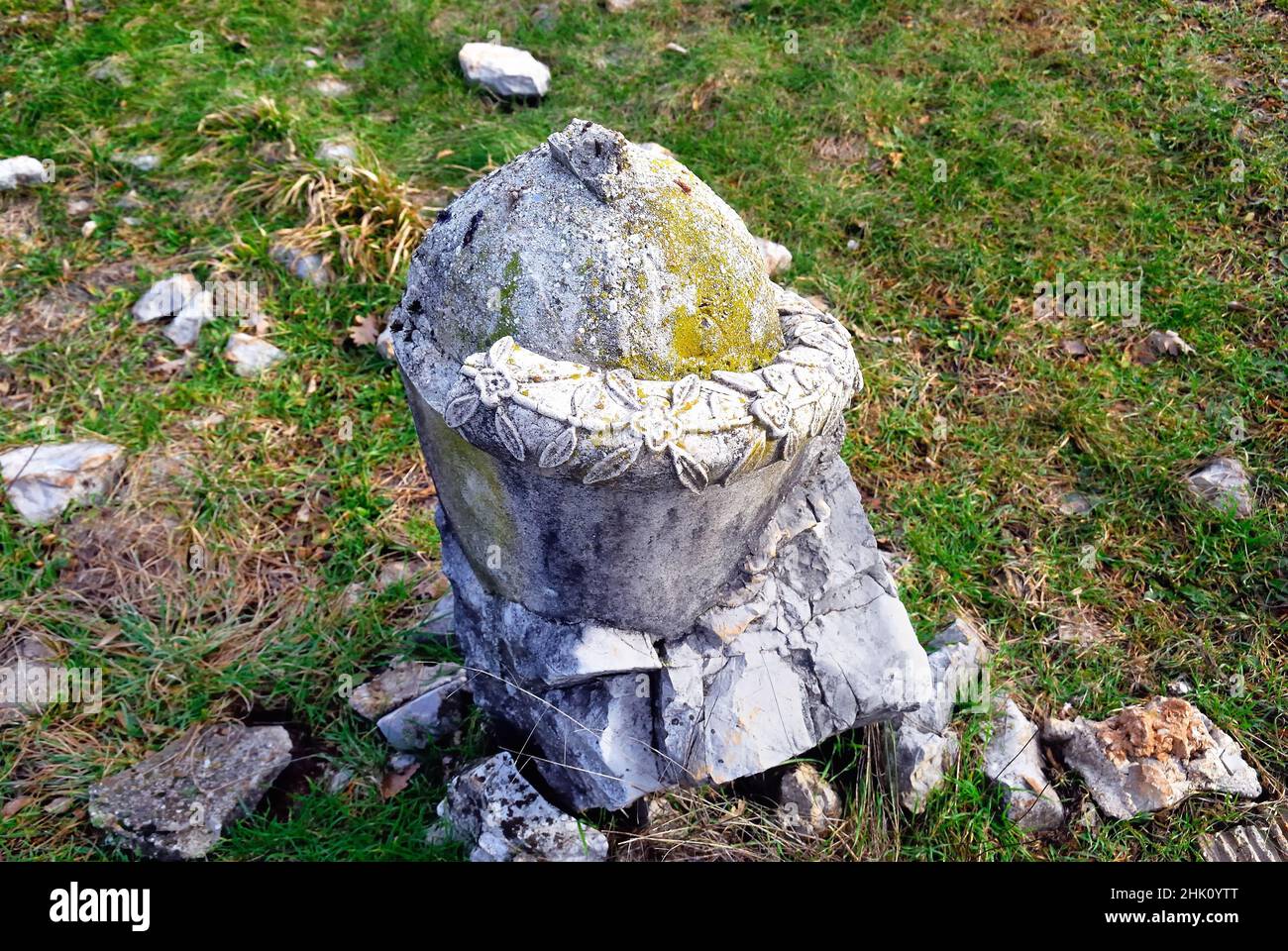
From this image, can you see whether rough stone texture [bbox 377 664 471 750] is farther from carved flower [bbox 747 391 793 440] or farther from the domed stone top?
carved flower [bbox 747 391 793 440]

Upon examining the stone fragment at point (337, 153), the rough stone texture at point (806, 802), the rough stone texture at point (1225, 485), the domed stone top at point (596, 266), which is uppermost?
the domed stone top at point (596, 266)

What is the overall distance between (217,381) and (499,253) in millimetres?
2677

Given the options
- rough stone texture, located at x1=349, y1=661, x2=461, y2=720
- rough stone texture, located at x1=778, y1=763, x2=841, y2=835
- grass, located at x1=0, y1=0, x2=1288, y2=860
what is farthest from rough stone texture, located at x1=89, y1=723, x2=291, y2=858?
rough stone texture, located at x1=778, y1=763, x2=841, y2=835

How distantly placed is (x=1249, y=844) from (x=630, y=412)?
99.6 inches

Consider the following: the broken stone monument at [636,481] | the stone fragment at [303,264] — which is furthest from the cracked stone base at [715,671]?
the stone fragment at [303,264]

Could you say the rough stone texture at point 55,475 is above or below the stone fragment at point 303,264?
below

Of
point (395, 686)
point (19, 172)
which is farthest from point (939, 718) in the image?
point (19, 172)

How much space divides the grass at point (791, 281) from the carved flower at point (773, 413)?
4.15ft

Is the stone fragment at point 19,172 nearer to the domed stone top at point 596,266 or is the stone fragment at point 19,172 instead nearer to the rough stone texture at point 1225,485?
the domed stone top at point 596,266

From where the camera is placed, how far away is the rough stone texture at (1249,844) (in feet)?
9.25

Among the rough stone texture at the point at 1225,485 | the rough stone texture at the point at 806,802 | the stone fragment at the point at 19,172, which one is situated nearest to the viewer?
the rough stone texture at the point at 806,802

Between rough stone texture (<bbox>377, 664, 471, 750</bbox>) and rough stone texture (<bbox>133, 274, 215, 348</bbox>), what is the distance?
93.2 inches

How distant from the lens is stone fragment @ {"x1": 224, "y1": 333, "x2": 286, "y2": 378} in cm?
420

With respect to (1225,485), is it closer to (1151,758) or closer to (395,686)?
(1151,758)
